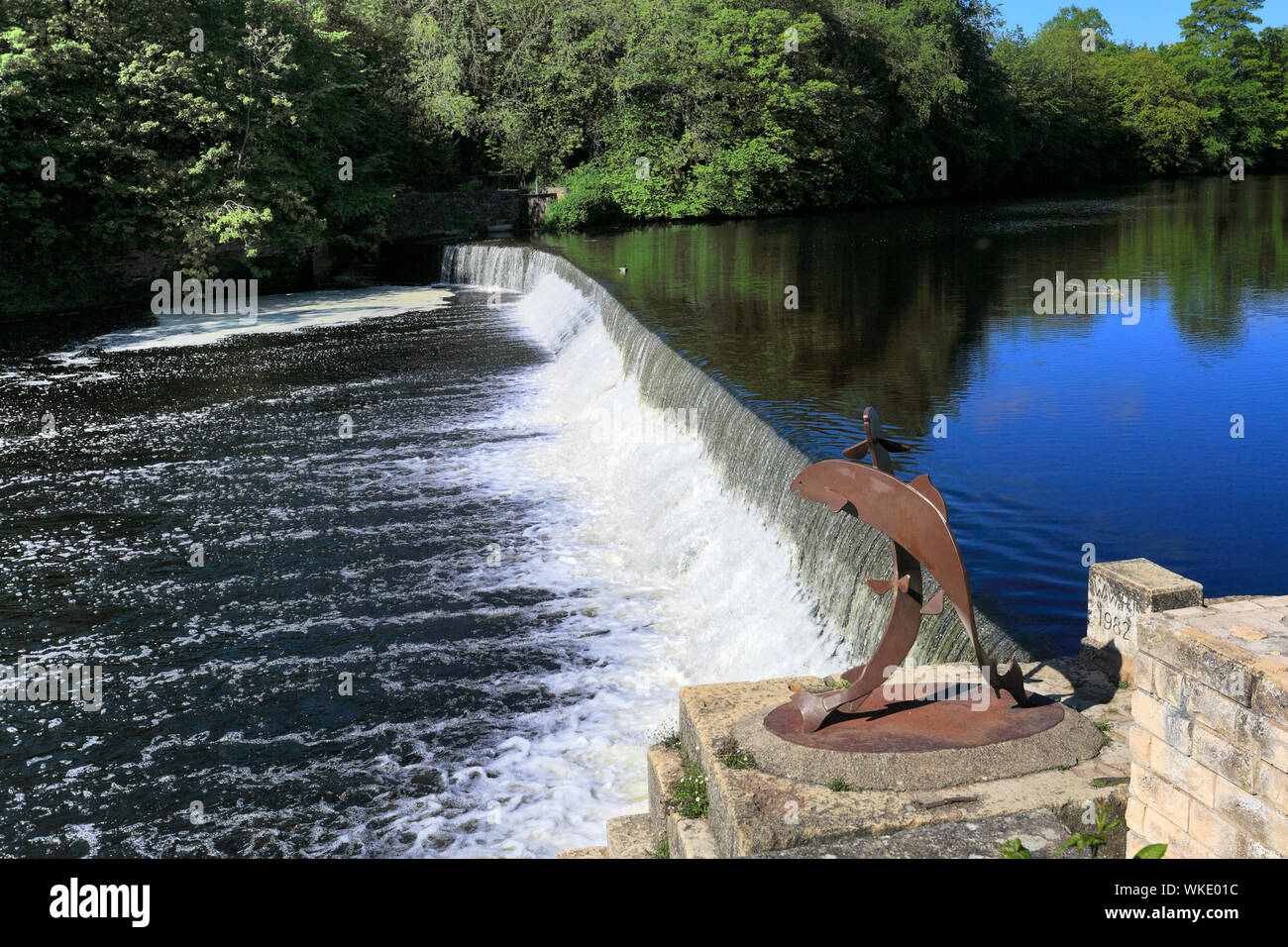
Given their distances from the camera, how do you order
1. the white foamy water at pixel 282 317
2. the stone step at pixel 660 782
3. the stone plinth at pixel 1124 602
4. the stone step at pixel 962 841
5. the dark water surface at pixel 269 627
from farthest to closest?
the white foamy water at pixel 282 317 < the dark water surface at pixel 269 627 < the stone plinth at pixel 1124 602 < the stone step at pixel 660 782 < the stone step at pixel 962 841

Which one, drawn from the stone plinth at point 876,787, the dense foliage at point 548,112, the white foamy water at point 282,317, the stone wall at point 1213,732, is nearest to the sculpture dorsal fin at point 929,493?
the stone wall at point 1213,732

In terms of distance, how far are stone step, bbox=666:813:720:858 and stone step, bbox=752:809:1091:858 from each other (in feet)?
1.19

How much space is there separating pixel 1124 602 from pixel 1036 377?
849 centimetres

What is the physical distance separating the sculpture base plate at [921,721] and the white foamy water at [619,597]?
2.08m

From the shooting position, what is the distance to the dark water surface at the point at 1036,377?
26.0ft

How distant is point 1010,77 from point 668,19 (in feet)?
75.1

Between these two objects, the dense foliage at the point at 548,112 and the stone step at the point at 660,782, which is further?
the dense foliage at the point at 548,112

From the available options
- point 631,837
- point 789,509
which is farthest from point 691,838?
point 789,509

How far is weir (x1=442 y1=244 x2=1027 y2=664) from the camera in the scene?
6219 mm

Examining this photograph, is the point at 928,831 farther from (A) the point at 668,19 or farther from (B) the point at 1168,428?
(A) the point at 668,19

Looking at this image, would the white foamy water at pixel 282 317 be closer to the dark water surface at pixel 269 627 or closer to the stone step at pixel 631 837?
the dark water surface at pixel 269 627

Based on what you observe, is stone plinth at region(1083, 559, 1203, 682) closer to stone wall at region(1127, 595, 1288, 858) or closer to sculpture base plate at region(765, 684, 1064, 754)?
sculpture base plate at region(765, 684, 1064, 754)

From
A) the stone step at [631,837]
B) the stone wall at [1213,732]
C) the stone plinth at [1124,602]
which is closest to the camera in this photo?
the stone wall at [1213,732]
